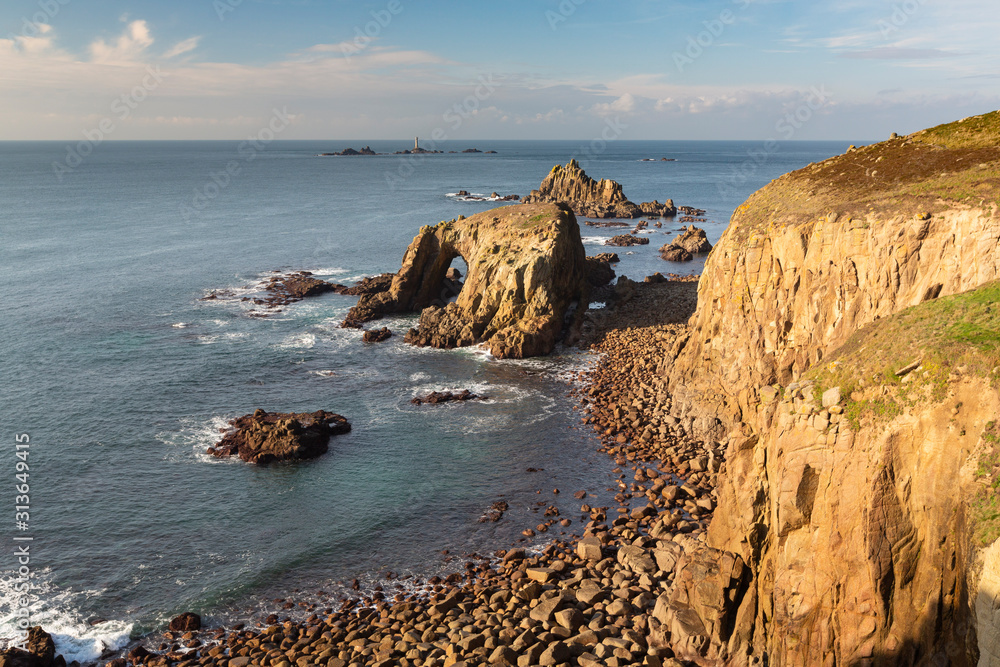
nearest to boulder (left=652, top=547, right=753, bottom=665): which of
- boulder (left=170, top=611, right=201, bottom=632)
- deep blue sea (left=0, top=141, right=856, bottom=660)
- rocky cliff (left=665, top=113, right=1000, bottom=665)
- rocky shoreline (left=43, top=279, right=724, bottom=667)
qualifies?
rocky cliff (left=665, top=113, right=1000, bottom=665)

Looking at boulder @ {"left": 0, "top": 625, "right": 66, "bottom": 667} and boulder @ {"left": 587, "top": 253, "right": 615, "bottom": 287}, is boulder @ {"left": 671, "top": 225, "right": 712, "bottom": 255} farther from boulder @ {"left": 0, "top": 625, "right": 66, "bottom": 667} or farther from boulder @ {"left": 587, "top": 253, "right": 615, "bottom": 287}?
boulder @ {"left": 0, "top": 625, "right": 66, "bottom": 667}

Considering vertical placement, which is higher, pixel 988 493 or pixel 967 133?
pixel 967 133

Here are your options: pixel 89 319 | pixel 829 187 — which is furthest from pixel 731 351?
pixel 89 319

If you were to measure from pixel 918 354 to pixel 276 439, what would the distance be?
3400 cm

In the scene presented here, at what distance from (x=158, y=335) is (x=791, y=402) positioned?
2306 inches

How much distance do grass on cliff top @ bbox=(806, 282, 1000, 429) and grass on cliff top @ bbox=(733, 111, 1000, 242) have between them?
1115 centimetres

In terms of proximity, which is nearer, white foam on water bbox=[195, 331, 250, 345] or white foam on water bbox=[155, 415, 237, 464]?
white foam on water bbox=[155, 415, 237, 464]

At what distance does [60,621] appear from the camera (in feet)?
87.3

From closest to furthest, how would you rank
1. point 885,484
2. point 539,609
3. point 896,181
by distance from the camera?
1. point 885,484
2. point 539,609
3. point 896,181

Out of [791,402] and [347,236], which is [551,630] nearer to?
[791,402]

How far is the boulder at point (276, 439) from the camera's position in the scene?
39.3 meters

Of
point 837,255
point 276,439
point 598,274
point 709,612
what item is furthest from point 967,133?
point 598,274

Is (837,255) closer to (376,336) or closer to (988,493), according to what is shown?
(988,493)

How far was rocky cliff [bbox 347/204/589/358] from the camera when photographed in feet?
184
